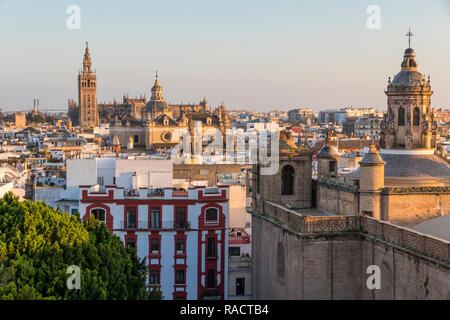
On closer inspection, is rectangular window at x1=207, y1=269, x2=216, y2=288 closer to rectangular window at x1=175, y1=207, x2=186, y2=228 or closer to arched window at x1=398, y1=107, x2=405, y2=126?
rectangular window at x1=175, y1=207, x2=186, y2=228

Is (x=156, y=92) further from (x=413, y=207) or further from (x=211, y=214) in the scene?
(x=413, y=207)

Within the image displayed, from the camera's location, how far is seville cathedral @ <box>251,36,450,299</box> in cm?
1888

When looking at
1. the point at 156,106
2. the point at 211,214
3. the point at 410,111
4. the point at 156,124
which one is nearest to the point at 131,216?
the point at 211,214

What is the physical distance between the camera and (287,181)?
26312mm

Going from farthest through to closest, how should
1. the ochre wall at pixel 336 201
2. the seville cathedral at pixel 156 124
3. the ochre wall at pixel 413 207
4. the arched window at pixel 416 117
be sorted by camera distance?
1. the seville cathedral at pixel 156 124
2. the arched window at pixel 416 117
3. the ochre wall at pixel 336 201
4. the ochre wall at pixel 413 207

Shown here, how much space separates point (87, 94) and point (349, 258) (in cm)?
15293

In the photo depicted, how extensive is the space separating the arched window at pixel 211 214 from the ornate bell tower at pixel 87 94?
137231 mm

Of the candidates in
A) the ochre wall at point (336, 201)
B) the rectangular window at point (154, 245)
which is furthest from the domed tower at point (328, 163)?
the rectangular window at point (154, 245)

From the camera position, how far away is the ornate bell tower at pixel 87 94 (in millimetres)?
167125

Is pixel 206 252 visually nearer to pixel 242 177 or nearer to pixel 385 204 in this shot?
pixel 385 204

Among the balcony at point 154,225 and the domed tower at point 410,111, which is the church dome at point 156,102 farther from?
the domed tower at point 410,111

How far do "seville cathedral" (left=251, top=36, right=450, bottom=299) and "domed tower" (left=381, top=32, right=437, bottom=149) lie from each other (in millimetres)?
33
